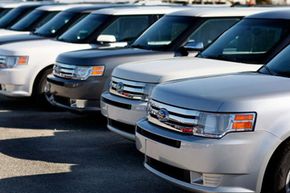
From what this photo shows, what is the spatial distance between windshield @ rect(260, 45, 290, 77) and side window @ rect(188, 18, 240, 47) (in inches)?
122

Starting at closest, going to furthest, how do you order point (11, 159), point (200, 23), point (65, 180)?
point (65, 180) → point (11, 159) → point (200, 23)

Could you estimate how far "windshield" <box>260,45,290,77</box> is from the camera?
20.6 feet

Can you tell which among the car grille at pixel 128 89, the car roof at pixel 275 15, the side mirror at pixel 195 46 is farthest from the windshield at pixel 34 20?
the car roof at pixel 275 15

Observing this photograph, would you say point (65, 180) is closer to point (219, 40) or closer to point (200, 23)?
point (219, 40)

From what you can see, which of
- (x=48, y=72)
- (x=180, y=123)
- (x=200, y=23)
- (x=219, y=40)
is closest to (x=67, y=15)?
Answer: (x=48, y=72)

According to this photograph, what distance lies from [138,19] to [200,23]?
2057 millimetres

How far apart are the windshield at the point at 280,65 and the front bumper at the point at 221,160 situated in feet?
3.98

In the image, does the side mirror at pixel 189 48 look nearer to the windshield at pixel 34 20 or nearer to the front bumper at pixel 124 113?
the front bumper at pixel 124 113

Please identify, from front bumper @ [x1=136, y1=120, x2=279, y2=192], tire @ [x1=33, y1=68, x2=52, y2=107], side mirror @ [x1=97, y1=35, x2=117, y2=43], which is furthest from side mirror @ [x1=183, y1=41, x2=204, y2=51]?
front bumper @ [x1=136, y1=120, x2=279, y2=192]

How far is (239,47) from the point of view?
816cm

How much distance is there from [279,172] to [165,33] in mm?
5015

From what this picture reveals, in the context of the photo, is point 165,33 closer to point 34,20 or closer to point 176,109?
point 176,109

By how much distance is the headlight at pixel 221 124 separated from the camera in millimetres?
5199

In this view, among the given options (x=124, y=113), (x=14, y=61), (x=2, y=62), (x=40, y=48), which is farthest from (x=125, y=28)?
(x=124, y=113)
